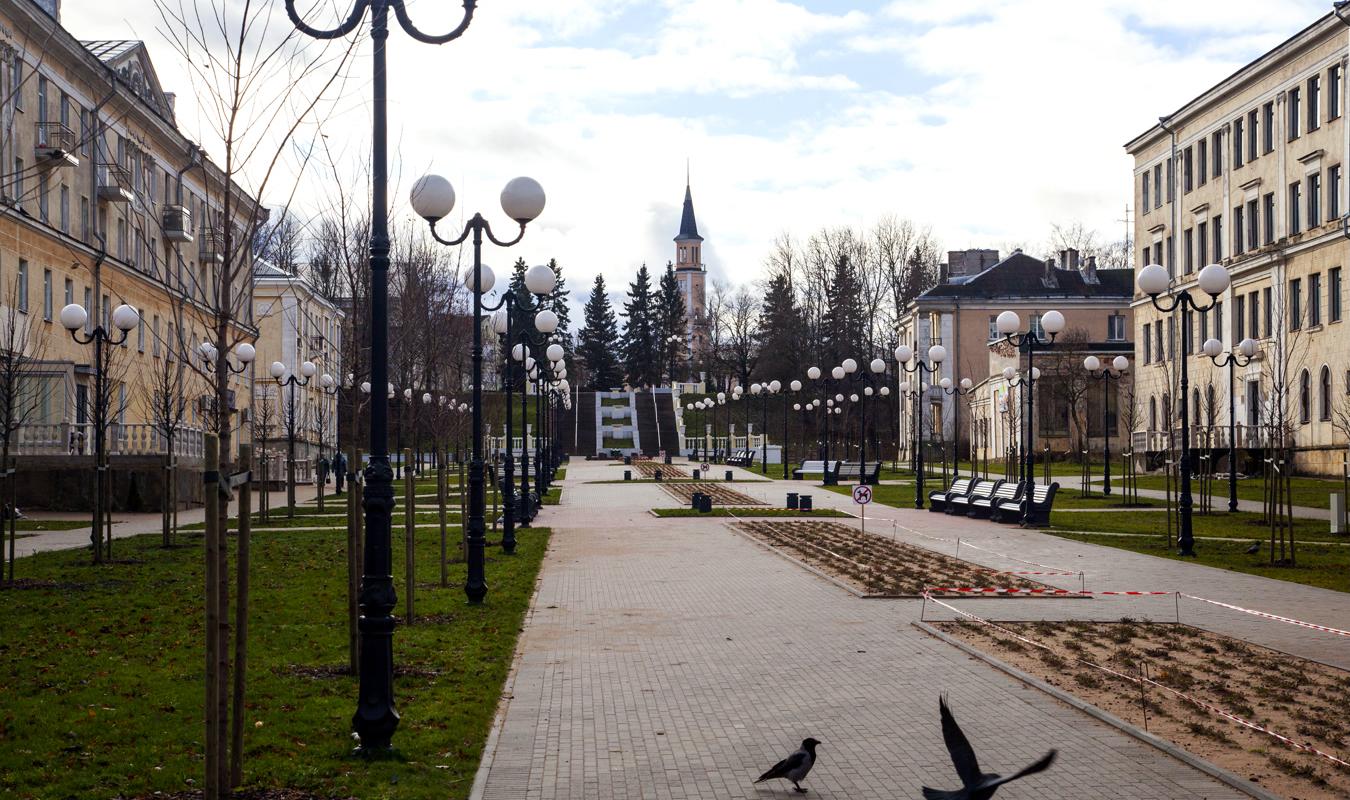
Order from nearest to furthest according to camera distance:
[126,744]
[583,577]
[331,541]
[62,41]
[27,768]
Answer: [27,768] < [126,744] < [583,577] < [331,541] < [62,41]

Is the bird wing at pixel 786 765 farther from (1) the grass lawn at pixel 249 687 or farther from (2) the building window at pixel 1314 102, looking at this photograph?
(2) the building window at pixel 1314 102

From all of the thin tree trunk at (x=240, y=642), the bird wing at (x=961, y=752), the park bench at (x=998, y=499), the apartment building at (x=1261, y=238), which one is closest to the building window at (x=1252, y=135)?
the apartment building at (x=1261, y=238)

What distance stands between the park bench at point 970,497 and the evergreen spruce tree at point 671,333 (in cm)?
9944

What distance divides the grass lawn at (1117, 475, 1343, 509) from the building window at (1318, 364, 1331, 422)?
3.74 meters

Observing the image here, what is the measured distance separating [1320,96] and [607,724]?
47.9 metres

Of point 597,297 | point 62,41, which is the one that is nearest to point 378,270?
point 62,41

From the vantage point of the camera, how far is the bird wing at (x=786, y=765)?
6.49 m

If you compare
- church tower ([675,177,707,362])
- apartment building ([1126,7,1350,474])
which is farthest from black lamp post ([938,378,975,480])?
church tower ([675,177,707,362])

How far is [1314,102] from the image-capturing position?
158ft

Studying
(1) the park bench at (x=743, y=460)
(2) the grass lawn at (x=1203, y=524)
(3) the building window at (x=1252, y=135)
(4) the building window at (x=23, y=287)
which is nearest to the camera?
(2) the grass lawn at (x=1203, y=524)

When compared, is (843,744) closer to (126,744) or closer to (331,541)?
(126,744)

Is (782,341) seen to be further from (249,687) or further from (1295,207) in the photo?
(249,687)

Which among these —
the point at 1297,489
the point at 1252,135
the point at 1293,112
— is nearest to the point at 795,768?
the point at 1297,489

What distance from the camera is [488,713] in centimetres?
848
